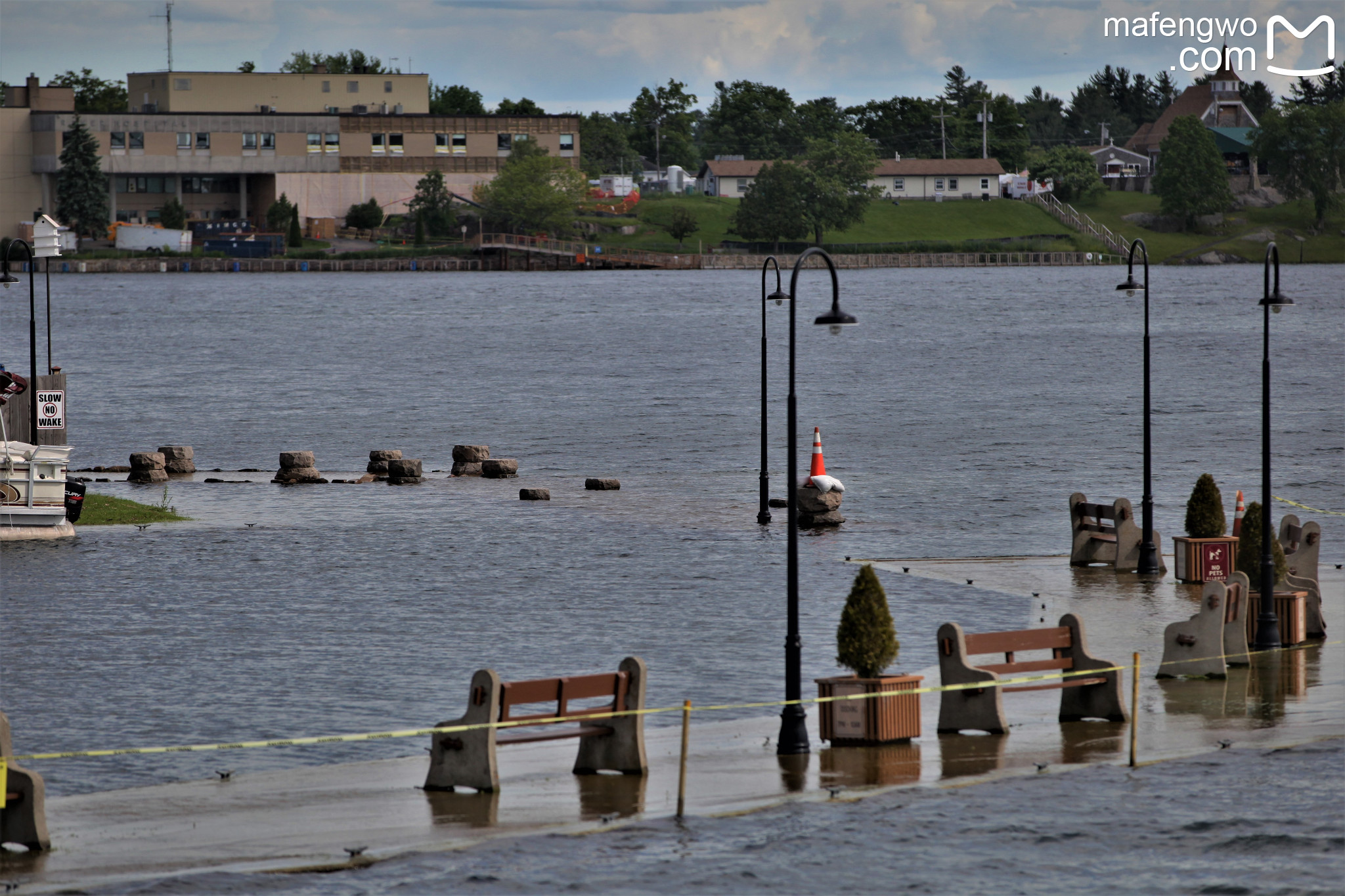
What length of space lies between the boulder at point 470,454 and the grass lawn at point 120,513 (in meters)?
10.6

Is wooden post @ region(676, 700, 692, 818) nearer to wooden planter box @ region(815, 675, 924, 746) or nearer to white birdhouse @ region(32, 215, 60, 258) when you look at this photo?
wooden planter box @ region(815, 675, 924, 746)

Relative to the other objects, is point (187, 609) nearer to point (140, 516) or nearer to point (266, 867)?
point (140, 516)

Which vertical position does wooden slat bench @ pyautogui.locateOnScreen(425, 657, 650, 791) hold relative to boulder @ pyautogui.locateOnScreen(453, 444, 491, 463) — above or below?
below

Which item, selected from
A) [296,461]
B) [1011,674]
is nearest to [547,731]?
[1011,674]

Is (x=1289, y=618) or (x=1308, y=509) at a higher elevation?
(x=1289, y=618)

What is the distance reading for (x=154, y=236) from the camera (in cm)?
19800

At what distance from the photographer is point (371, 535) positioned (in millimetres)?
35719

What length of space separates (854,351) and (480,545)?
3536 inches

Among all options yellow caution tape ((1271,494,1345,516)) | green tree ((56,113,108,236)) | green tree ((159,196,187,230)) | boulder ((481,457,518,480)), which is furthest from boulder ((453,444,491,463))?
green tree ((159,196,187,230))

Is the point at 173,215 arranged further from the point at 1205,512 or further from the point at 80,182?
the point at 1205,512

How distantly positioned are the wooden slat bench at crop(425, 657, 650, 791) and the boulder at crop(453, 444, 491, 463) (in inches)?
1288

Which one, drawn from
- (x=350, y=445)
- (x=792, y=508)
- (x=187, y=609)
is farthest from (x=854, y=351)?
(x=792, y=508)

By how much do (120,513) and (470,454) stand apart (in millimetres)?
12678

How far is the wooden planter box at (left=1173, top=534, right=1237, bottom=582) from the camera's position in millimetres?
26922
